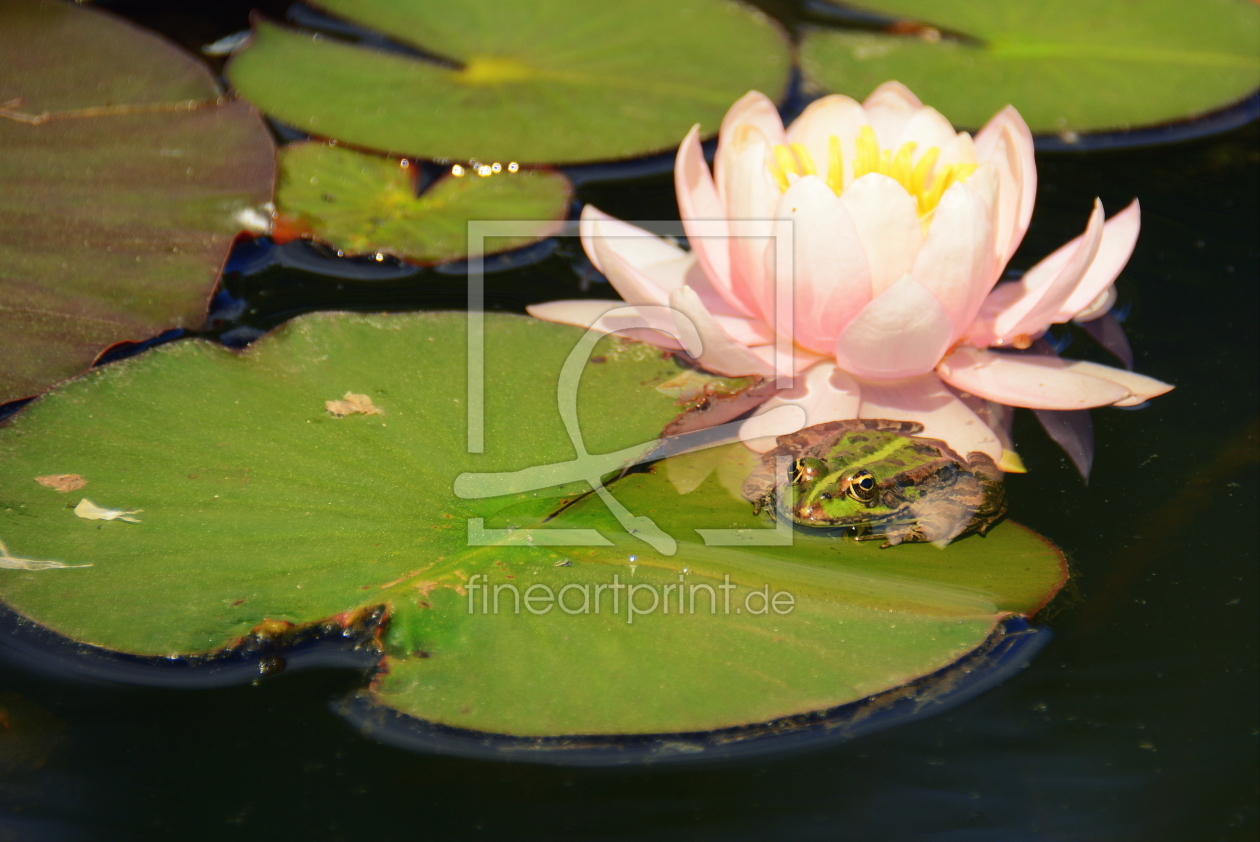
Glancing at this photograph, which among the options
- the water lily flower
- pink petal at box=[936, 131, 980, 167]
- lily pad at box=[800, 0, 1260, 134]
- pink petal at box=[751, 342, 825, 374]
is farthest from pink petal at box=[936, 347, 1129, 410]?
lily pad at box=[800, 0, 1260, 134]

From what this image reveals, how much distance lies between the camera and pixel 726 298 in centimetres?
167

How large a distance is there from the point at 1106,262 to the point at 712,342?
2.67 feet

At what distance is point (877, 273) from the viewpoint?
4.87ft

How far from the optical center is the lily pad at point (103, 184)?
1614 mm

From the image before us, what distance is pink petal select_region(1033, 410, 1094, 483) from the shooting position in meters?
1.58

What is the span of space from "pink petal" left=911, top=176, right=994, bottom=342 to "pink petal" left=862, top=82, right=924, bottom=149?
35 cm

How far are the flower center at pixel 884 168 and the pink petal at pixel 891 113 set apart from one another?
9 cm

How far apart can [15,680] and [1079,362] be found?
1.76 m

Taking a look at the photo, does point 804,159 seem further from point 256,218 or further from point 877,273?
point 256,218

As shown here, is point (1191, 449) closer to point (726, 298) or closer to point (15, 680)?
point (726, 298)

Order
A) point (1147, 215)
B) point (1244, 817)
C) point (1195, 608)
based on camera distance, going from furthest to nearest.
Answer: point (1147, 215)
point (1195, 608)
point (1244, 817)

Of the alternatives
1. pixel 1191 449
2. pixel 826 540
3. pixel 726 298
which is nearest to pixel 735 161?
pixel 726 298

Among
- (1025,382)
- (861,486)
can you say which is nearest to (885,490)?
(861,486)

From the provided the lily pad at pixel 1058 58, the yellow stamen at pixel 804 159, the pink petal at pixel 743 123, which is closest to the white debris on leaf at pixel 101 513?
the pink petal at pixel 743 123
